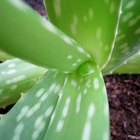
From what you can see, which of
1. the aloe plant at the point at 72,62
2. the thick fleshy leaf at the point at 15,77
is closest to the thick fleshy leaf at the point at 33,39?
the aloe plant at the point at 72,62

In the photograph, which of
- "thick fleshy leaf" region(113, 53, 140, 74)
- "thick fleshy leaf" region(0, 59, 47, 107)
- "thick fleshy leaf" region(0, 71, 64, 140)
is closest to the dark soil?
"thick fleshy leaf" region(113, 53, 140, 74)

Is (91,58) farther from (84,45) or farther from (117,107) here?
(117,107)

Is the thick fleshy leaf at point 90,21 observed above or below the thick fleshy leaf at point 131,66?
below

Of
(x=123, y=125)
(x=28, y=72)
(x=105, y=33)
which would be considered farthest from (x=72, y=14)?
(x=123, y=125)

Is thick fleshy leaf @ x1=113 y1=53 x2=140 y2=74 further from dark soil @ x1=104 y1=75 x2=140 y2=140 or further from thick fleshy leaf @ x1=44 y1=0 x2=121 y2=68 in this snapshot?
thick fleshy leaf @ x1=44 y1=0 x2=121 y2=68

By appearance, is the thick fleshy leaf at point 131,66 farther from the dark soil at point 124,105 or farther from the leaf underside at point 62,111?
the leaf underside at point 62,111

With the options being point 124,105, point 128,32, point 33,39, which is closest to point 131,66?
point 124,105
